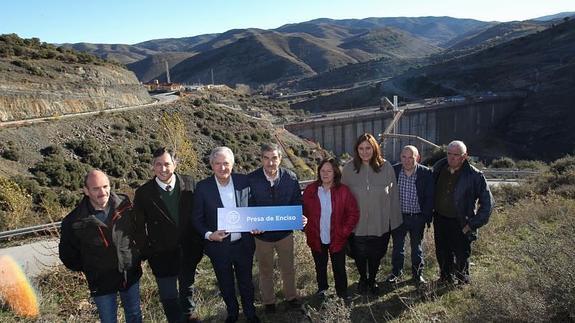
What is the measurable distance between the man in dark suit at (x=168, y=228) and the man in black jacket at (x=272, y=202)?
2.01ft

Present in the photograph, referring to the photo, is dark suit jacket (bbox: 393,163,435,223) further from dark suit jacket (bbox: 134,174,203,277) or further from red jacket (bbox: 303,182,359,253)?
dark suit jacket (bbox: 134,174,203,277)

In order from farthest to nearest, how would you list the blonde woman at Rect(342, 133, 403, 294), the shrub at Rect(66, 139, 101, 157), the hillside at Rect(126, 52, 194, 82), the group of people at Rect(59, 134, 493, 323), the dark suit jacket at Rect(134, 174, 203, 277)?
1. the hillside at Rect(126, 52, 194, 82)
2. the shrub at Rect(66, 139, 101, 157)
3. the blonde woman at Rect(342, 133, 403, 294)
4. the dark suit jacket at Rect(134, 174, 203, 277)
5. the group of people at Rect(59, 134, 493, 323)

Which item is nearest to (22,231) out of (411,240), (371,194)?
(371,194)

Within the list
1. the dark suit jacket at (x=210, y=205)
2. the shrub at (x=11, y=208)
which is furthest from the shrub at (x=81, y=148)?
the dark suit jacket at (x=210, y=205)

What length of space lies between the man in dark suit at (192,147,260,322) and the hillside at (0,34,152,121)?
21.8 m

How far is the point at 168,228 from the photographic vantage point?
377 centimetres

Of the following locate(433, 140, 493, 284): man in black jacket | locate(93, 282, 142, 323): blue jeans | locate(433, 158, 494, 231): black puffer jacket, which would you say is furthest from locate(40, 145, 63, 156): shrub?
locate(433, 158, 494, 231): black puffer jacket

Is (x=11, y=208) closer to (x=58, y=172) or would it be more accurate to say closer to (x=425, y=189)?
(x=58, y=172)

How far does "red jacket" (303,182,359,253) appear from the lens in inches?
169

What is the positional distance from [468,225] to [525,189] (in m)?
12.4

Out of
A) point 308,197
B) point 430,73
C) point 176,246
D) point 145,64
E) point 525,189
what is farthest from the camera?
point 145,64

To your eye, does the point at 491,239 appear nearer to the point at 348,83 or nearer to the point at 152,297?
the point at 152,297

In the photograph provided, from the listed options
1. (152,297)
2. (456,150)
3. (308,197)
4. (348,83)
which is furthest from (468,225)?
(348,83)

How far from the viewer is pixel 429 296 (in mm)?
4559
